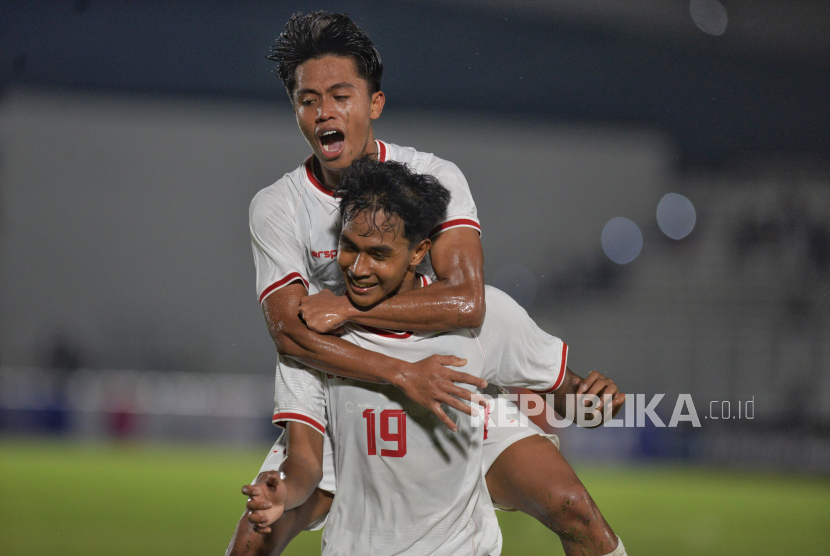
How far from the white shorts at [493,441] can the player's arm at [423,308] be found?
51 cm

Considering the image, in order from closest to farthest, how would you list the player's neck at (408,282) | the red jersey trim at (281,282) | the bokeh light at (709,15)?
the player's neck at (408,282), the red jersey trim at (281,282), the bokeh light at (709,15)

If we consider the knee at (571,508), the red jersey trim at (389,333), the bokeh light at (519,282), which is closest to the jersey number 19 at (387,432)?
the red jersey trim at (389,333)

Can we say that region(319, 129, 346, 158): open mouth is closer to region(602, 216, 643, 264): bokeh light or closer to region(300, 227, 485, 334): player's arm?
region(300, 227, 485, 334): player's arm

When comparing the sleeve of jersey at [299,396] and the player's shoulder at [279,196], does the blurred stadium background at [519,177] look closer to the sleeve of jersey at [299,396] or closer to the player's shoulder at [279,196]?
the player's shoulder at [279,196]

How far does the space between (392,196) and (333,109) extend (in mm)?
527

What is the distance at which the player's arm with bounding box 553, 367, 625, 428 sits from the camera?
2639 mm

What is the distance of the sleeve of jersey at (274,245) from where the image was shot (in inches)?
101

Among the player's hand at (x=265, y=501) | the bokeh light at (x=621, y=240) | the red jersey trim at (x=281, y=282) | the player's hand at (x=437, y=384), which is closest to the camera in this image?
the player's hand at (x=265, y=501)

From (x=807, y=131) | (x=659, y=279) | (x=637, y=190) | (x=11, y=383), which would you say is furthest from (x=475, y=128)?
(x=11, y=383)

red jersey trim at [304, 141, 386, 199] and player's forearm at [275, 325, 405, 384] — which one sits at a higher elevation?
red jersey trim at [304, 141, 386, 199]

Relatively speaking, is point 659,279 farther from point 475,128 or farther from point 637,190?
point 475,128

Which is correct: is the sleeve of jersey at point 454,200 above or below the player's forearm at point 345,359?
above

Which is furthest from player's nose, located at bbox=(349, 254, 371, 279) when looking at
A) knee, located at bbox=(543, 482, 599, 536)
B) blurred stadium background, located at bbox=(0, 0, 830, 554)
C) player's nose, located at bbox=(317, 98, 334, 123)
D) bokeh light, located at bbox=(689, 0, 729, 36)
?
bokeh light, located at bbox=(689, 0, 729, 36)

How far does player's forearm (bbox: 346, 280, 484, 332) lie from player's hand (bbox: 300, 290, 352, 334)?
0.03 metres
